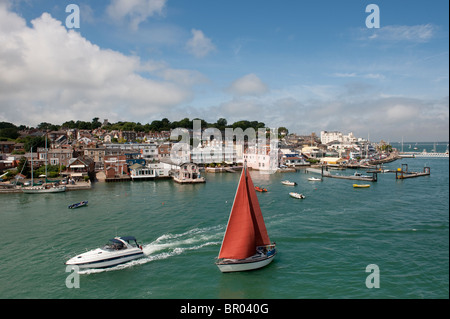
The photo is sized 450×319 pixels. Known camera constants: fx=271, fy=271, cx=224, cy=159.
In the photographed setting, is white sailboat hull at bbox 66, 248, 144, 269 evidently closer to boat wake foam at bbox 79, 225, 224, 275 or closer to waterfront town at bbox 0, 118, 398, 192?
boat wake foam at bbox 79, 225, 224, 275

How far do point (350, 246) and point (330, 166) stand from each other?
194ft

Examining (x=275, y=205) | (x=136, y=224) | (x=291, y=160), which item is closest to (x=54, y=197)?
(x=136, y=224)

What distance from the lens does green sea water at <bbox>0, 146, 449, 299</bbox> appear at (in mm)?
13727

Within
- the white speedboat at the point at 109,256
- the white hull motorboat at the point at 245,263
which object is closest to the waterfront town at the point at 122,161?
the white hull motorboat at the point at 245,263

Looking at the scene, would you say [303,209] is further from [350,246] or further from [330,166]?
[330,166]

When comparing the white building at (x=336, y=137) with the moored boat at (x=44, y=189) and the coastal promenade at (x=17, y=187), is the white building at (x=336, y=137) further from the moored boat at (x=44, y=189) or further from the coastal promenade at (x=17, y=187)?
the moored boat at (x=44, y=189)

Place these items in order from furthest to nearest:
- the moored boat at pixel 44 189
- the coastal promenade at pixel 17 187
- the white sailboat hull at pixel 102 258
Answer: the coastal promenade at pixel 17 187 → the moored boat at pixel 44 189 → the white sailboat hull at pixel 102 258

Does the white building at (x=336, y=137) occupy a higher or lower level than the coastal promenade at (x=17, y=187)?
higher

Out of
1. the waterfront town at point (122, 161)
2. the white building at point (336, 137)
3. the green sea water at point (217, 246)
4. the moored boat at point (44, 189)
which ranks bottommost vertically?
the green sea water at point (217, 246)

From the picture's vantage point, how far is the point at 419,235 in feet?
67.3

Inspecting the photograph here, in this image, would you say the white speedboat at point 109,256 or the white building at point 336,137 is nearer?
the white speedboat at point 109,256

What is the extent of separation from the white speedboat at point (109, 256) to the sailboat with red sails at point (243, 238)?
536 cm

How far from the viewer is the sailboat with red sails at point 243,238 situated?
15289mm

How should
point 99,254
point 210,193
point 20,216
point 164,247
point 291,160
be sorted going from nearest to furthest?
point 99,254 → point 164,247 → point 20,216 → point 210,193 → point 291,160
